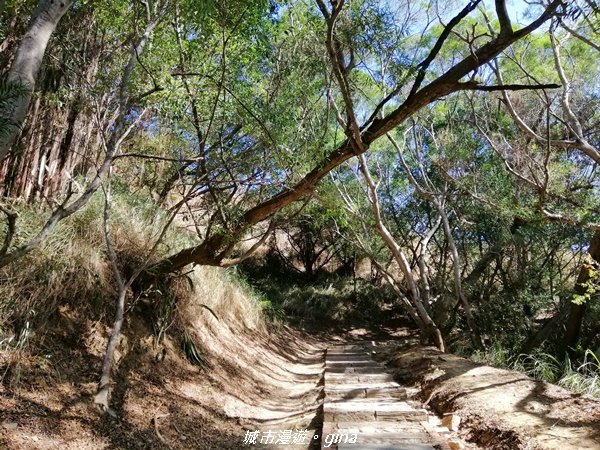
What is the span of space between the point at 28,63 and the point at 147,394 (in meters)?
3.17

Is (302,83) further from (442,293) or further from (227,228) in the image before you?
(442,293)

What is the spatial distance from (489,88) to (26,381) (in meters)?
4.07

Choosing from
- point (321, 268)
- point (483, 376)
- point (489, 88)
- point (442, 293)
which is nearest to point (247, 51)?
point (489, 88)

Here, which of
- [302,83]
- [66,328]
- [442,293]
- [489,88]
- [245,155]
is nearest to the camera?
[489,88]

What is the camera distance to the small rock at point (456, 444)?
3.71 meters

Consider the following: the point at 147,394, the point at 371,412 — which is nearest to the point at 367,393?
the point at 371,412

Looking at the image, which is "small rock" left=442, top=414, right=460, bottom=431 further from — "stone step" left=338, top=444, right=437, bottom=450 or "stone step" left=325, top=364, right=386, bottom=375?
"stone step" left=325, top=364, right=386, bottom=375

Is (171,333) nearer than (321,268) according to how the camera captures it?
Yes

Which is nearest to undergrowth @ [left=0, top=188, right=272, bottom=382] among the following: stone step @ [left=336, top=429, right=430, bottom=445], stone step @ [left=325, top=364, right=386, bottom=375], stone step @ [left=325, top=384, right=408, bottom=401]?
stone step @ [left=325, top=384, right=408, bottom=401]

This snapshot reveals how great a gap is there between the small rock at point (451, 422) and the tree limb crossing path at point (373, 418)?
0.14m

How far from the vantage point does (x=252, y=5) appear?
14.4 ft

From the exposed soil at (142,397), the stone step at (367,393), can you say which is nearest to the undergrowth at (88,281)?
the exposed soil at (142,397)

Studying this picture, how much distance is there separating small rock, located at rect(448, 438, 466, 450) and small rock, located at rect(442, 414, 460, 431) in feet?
0.81

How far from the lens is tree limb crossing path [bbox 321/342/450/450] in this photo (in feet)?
12.1
